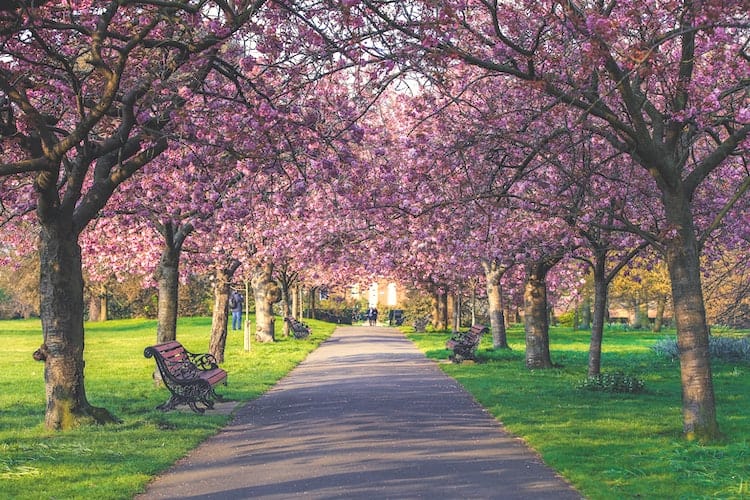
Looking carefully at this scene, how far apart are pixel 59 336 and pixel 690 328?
8.33m

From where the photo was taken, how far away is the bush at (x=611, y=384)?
17.9m

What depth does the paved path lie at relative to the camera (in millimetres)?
8367

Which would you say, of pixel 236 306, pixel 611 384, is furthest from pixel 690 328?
pixel 236 306

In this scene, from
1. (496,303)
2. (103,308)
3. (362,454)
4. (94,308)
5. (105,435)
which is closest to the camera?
(362,454)

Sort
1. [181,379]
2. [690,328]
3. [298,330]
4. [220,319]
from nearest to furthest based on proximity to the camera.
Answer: [690,328], [181,379], [220,319], [298,330]

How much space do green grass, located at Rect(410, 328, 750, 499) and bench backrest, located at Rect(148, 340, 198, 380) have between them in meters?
5.07

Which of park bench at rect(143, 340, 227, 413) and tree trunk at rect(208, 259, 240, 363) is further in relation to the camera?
tree trunk at rect(208, 259, 240, 363)

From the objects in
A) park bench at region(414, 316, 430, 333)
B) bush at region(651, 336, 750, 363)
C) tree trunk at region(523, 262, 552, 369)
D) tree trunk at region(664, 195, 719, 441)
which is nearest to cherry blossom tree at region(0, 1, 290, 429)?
tree trunk at region(664, 195, 719, 441)

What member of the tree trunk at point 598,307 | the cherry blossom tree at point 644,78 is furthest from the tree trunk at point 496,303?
the cherry blossom tree at point 644,78

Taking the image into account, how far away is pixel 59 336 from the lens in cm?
1270

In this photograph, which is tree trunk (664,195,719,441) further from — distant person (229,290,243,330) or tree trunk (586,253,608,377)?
distant person (229,290,243,330)

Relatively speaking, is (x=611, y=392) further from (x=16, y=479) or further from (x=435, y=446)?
(x=16, y=479)

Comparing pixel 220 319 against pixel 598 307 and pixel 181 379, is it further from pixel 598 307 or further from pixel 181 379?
pixel 598 307

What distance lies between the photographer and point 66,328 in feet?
41.9
